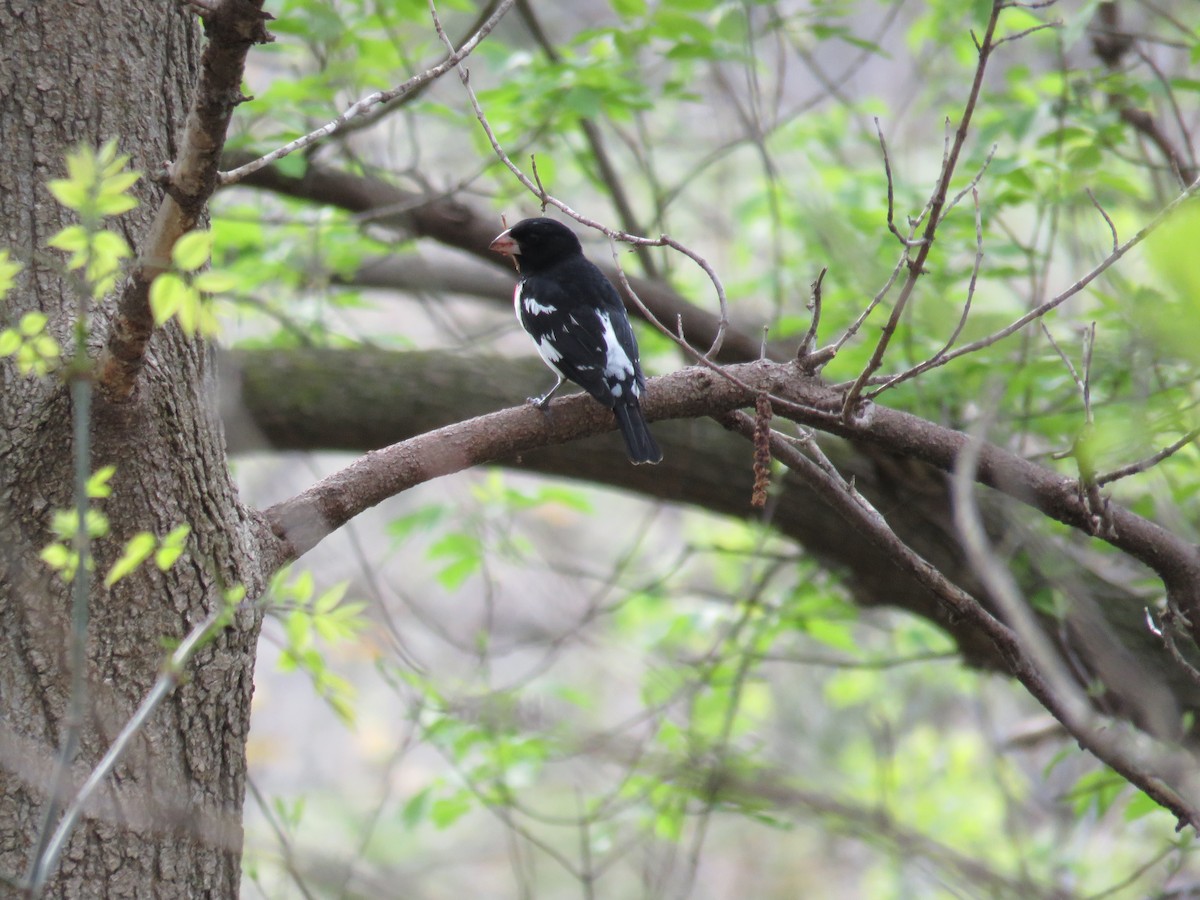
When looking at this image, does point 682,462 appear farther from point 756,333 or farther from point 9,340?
point 9,340

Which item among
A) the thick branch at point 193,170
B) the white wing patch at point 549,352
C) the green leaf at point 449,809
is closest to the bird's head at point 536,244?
the white wing patch at point 549,352

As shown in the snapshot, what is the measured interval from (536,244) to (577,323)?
845mm

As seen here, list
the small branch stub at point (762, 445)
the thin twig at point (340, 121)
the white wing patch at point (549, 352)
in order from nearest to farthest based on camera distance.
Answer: the thin twig at point (340, 121) → the small branch stub at point (762, 445) → the white wing patch at point (549, 352)

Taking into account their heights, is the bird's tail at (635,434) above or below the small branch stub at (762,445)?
above

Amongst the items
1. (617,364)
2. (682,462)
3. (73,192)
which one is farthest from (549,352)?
(73,192)

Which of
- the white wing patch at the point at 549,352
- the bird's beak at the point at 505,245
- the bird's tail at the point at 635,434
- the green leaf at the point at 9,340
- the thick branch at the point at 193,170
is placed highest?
the bird's beak at the point at 505,245

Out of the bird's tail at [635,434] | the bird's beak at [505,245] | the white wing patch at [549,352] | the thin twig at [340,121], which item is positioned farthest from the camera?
the bird's beak at [505,245]

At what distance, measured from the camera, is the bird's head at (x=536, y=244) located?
4258 mm

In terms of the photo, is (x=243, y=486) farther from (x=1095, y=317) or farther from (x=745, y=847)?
(x=1095, y=317)

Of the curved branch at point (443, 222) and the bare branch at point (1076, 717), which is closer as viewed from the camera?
the bare branch at point (1076, 717)

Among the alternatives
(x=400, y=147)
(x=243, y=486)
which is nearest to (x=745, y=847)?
(x=243, y=486)

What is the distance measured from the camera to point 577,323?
11.9 ft

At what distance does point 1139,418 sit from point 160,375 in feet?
5.22

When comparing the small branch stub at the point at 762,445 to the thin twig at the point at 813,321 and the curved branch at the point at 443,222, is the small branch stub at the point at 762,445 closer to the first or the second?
the thin twig at the point at 813,321
